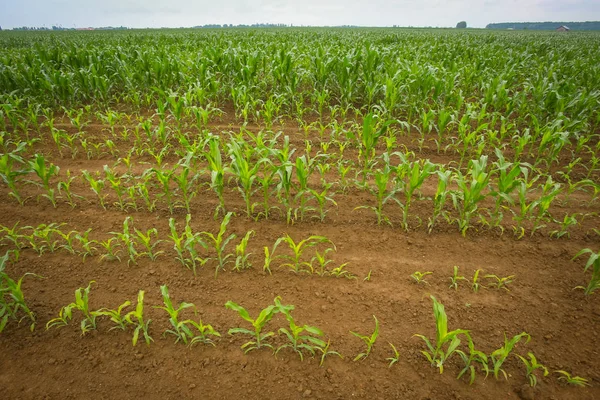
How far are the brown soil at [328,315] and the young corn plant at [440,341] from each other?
6 centimetres

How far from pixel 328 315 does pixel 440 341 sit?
69cm

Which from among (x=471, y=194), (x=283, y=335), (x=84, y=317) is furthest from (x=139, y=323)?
(x=471, y=194)

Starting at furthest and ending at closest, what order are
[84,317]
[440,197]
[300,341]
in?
[440,197] → [84,317] → [300,341]


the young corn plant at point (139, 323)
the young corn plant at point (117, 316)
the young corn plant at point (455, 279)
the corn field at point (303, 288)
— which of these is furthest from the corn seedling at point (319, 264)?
the young corn plant at point (117, 316)

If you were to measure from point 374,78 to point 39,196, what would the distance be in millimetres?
5376

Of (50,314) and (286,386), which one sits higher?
(50,314)

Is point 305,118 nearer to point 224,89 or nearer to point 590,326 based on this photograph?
point 224,89

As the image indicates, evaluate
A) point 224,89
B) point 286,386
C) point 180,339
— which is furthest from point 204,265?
point 224,89

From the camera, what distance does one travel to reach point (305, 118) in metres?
5.52

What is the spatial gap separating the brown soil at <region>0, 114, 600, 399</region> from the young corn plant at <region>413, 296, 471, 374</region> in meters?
0.06

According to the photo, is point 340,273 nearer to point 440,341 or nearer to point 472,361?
point 440,341

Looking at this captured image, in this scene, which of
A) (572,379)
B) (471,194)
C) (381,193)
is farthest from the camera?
(381,193)

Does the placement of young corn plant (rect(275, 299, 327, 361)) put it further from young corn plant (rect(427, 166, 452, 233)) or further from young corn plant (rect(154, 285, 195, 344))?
young corn plant (rect(427, 166, 452, 233))

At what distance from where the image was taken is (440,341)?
173 cm
